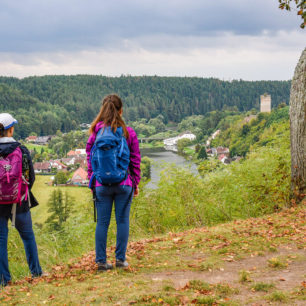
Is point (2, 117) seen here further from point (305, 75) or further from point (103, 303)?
point (305, 75)

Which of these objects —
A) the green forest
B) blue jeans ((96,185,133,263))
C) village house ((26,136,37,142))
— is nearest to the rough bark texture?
blue jeans ((96,185,133,263))

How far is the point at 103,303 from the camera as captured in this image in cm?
317

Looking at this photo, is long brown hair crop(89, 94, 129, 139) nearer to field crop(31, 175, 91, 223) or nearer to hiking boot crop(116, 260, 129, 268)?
hiking boot crop(116, 260, 129, 268)

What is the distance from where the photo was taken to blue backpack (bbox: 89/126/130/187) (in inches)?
149

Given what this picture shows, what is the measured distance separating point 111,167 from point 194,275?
1.34 m

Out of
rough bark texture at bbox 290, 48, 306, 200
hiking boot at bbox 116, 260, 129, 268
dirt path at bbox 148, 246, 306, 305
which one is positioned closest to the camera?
dirt path at bbox 148, 246, 306, 305

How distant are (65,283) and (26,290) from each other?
361mm

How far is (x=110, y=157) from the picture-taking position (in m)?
3.78

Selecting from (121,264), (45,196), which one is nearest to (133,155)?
(121,264)

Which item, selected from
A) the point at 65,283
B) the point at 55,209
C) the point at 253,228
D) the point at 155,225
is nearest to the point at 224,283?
the point at 65,283

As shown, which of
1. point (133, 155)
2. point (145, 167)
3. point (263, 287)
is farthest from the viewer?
point (145, 167)

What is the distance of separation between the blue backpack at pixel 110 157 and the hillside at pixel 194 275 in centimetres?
98

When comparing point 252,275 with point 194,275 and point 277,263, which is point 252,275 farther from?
point 194,275

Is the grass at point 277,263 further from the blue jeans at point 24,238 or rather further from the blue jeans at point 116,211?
the blue jeans at point 24,238
